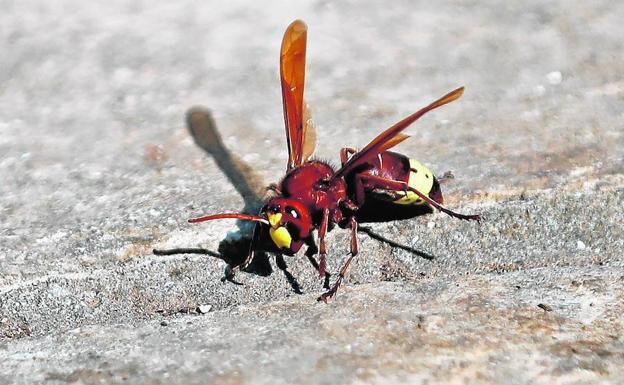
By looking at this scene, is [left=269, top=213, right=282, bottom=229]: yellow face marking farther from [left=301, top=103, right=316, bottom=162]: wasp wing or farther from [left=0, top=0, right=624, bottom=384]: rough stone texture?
[left=301, top=103, right=316, bottom=162]: wasp wing

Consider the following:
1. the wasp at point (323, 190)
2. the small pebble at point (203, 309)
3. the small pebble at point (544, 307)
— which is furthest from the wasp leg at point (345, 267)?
the small pebble at point (544, 307)

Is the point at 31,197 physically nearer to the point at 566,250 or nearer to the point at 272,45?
the point at 272,45

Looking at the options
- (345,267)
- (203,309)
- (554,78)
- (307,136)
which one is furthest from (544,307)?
(554,78)

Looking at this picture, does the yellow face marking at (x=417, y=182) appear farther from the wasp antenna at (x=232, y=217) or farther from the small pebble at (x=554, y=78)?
the small pebble at (x=554, y=78)

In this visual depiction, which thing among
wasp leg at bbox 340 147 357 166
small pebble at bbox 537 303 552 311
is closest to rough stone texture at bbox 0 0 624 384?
small pebble at bbox 537 303 552 311

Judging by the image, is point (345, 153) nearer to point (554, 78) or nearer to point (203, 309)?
point (203, 309)

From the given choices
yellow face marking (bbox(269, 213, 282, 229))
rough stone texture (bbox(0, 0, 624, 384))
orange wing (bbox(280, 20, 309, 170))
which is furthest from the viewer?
orange wing (bbox(280, 20, 309, 170))
